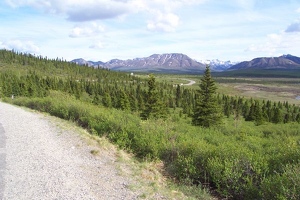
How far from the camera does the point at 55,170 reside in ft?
25.8

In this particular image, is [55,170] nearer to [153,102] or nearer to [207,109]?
[207,109]

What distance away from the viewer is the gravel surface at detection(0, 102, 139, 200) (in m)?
6.48

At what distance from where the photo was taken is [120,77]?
555 ft

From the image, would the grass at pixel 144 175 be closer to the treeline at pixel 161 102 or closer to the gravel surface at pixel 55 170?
the gravel surface at pixel 55 170

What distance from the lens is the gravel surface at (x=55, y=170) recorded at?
21.3 feet

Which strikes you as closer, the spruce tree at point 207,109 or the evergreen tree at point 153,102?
the spruce tree at point 207,109

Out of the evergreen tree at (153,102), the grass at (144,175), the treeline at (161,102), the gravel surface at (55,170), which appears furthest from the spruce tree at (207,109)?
the gravel surface at (55,170)

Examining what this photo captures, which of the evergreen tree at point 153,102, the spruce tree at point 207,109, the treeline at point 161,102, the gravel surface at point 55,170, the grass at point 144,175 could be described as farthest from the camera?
the treeline at point 161,102

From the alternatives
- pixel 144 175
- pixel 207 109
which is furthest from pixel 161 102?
pixel 144 175

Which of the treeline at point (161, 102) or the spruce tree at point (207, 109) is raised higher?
the spruce tree at point (207, 109)

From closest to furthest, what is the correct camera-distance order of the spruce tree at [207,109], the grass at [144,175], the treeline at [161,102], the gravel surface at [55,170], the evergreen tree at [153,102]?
the gravel surface at [55,170]
the grass at [144,175]
the spruce tree at [207,109]
the evergreen tree at [153,102]
the treeline at [161,102]

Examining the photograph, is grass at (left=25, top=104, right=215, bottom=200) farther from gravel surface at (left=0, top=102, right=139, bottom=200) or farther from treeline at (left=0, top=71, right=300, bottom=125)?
treeline at (left=0, top=71, right=300, bottom=125)

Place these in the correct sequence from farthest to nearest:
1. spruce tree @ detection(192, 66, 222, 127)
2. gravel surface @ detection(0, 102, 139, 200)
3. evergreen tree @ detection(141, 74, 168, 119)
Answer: evergreen tree @ detection(141, 74, 168, 119) → spruce tree @ detection(192, 66, 222, 127) → gravel surface @ detection(0, 102, 139, 200)

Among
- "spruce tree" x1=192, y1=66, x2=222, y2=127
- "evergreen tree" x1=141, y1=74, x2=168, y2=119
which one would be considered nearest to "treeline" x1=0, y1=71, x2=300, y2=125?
"evergreen tree" x1=141, y1=74, x2=168, y2=119
